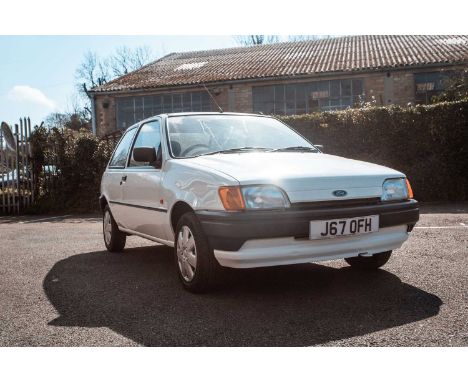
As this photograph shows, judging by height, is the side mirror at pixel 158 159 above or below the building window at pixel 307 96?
below

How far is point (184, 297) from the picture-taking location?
4.11 m

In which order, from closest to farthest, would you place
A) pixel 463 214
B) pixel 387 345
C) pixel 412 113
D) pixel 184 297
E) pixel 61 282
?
1. pixel 387 345
2. pixel 184 297
3. pixel 61 282
4. pixel 463 214
5. pixel 412 113

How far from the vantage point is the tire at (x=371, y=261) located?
4.69 meters

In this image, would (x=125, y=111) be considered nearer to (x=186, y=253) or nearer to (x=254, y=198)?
(x=186, y=253)

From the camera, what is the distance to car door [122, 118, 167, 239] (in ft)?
15.7

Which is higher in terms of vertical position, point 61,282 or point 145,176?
point 145,176

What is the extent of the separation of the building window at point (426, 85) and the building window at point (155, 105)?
9121 millimetres

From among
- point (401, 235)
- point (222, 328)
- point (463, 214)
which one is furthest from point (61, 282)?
point (463, 214)

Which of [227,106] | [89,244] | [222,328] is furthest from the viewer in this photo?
[227,106]

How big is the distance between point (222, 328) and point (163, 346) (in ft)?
1.43

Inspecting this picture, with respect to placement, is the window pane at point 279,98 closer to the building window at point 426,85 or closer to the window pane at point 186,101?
the window pane at point 186,101

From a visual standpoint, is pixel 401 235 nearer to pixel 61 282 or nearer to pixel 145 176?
pixel 145 176

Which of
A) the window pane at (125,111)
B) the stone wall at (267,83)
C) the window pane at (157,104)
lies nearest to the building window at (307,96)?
the stone wall at (267,83)

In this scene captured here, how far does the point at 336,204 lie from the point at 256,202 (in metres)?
0.61
